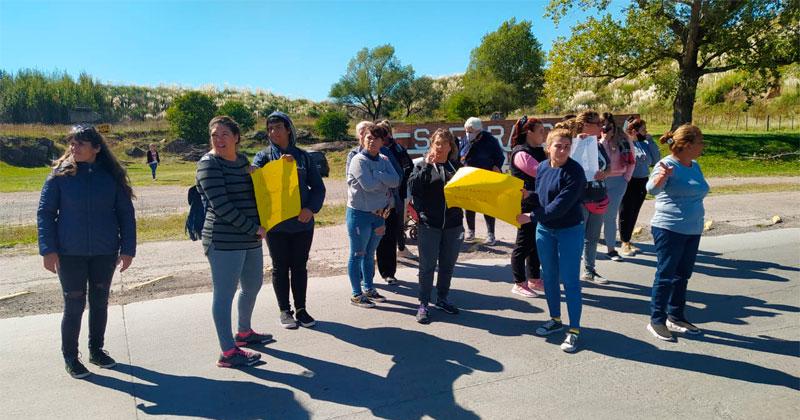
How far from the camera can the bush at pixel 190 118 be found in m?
35.0

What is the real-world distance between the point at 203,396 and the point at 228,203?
1.36 m

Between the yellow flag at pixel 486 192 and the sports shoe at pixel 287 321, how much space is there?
1835 mm

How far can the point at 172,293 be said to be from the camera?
5.48m

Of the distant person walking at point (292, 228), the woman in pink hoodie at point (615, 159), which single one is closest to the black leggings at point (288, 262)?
the distant person walking at point (292, 228)

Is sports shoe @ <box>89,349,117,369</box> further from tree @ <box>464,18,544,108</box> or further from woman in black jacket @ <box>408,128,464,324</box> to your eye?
tree @ <box>464,18,544,108</box>

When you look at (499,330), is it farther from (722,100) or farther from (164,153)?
(722,100)

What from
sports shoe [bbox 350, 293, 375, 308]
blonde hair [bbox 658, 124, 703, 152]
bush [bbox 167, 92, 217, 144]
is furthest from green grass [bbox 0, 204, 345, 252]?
bush [bbox 167, 92, 217, 144]

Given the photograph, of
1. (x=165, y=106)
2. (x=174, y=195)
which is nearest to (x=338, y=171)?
(x=174, y=195)

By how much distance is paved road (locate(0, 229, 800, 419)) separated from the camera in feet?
10.7

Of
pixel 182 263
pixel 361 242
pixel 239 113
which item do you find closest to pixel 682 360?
pixel 361 242

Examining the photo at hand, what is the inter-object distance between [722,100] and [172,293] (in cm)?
4271

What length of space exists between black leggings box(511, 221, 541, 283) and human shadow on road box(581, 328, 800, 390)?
1.20 meters

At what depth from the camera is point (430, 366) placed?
3812 millimetres

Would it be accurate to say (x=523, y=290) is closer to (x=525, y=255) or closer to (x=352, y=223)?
(x=525, y=255)
